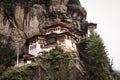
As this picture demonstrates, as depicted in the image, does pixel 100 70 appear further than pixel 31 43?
No

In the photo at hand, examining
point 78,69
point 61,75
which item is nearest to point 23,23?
point 78,69

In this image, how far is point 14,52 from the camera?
5362cm

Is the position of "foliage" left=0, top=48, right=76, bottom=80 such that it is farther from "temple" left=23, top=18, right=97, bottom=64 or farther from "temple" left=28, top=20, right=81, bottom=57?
"temple" left=28, top=20, right=81, bottom=57

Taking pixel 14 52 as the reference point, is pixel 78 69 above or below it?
below

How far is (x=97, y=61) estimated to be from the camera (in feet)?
156


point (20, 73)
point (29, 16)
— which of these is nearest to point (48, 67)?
point (20, 73)

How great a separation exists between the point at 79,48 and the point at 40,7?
487 inches

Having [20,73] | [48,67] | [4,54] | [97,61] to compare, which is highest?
[4,54]

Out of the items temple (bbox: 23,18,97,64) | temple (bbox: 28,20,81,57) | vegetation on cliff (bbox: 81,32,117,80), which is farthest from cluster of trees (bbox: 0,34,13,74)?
vegetation on cliff (bbox: 81,32,117,80)

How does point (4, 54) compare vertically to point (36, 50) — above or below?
below

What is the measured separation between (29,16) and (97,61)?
1777 centimetres

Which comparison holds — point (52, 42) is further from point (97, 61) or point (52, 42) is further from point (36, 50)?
point (97, 61)

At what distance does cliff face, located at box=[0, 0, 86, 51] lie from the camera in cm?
5462

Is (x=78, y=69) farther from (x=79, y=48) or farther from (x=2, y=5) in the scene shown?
(x=2, y=5)
